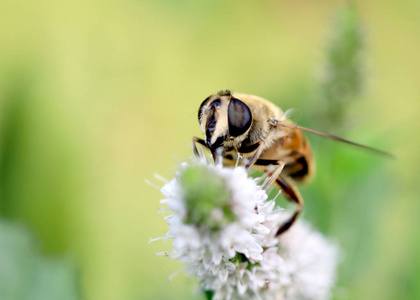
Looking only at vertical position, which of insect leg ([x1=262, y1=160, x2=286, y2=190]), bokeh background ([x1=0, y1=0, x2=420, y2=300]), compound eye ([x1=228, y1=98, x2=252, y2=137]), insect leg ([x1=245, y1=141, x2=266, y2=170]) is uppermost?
compound eye ([x1=228, y1=98, x2=252, y2=137])

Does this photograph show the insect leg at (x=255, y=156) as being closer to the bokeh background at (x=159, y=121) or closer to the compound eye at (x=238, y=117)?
the compound eye at (x=238, y=117)

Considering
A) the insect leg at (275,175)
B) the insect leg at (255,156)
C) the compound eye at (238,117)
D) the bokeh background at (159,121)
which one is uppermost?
the compound eye at (238,117)

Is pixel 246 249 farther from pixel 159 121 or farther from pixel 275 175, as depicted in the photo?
pixel 159 121

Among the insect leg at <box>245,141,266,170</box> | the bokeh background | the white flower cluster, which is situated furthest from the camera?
the bokeh background

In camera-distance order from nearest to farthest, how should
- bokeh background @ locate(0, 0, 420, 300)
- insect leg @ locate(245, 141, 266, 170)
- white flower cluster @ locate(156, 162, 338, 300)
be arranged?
1. white flower cluster @ locate(156, 162, 338, 300)
2. insect leg @ locate(245, 141, 266, 170)
3. bokeh background @ locate(0, 0, 420, 300)

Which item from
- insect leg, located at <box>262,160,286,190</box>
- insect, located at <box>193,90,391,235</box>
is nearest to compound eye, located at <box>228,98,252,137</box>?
insect, located at <box>193,90,391,235</box>

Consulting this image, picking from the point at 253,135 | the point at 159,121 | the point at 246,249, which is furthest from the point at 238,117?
the point at 159,121

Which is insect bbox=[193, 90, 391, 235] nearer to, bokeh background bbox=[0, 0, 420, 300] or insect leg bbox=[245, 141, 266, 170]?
insect leg bbox=[245, 141, 266, 170]

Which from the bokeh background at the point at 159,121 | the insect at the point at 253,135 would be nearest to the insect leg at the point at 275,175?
the insect at the point at 253,135
